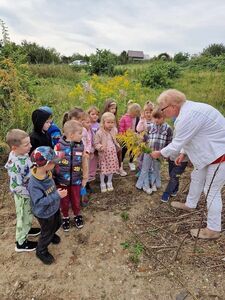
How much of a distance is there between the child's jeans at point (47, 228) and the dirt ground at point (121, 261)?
206 millimetres

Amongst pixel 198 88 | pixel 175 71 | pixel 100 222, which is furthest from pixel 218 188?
pixel 175 71

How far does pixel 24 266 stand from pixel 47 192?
965mm

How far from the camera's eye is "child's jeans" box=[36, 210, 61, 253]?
112 inches

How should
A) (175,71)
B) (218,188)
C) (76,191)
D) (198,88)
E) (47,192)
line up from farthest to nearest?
(175,71) < (198,88) < (76,191) < (218,188) < (47,192)

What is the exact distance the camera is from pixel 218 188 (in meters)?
3.27

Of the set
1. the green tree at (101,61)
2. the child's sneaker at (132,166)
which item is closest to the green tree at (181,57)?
the green tree at (101,61)

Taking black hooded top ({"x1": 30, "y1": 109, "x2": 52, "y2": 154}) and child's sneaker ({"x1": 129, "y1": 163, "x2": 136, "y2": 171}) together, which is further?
child's sneaker ({"x1": 129, "y1": 163, "x2": 136, "y2": 171})

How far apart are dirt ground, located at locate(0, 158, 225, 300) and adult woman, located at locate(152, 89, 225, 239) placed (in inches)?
17.8

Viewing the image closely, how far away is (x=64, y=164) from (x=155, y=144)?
60.7 inches

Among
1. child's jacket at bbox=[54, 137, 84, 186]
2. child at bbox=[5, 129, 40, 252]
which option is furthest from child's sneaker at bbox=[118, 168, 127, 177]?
child at bbox=[5, 129, 40, 252]

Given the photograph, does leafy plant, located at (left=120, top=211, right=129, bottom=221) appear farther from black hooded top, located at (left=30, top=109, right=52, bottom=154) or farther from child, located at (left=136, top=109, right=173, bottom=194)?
black hooded top, located at (left=30, top=109, right=52, bottom=154)

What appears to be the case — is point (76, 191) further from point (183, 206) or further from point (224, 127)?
point (224, 127)

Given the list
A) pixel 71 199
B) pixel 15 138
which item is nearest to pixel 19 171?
pixel 15 138

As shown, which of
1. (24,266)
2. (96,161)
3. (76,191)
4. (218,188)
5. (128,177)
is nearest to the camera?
(24,266)
